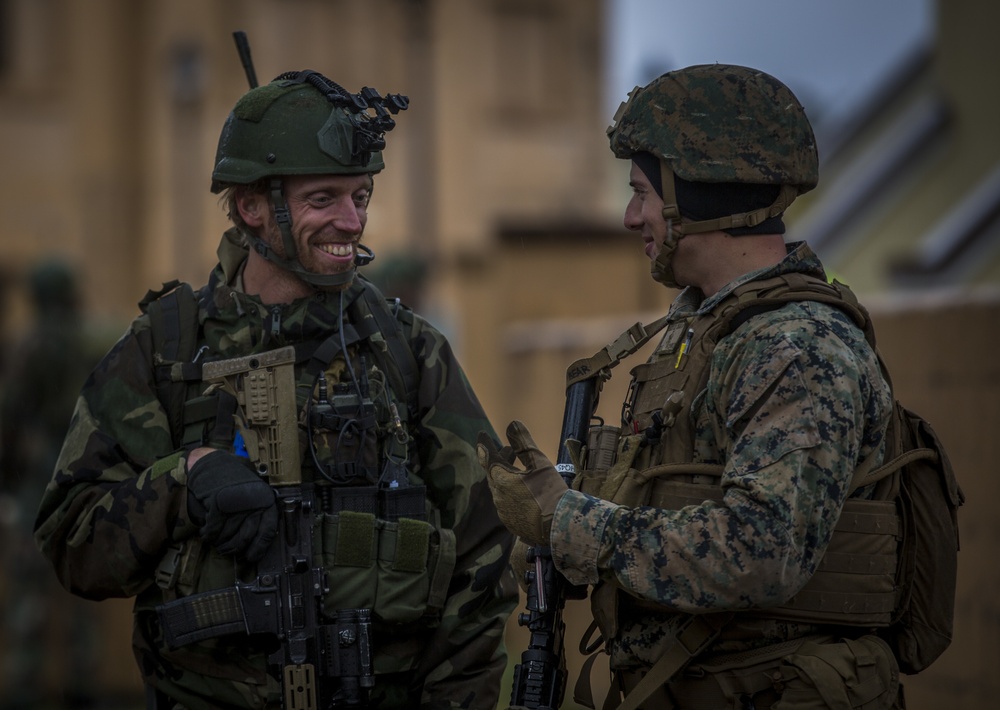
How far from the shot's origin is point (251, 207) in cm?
384

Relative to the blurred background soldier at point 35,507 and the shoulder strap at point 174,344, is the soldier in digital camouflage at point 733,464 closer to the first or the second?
the shoulder strap at point 174,344

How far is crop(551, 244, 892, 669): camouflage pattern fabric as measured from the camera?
112 inches

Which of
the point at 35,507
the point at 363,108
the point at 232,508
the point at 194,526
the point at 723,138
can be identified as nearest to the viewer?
the point at 723,138

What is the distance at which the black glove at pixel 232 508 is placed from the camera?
11.3 ft

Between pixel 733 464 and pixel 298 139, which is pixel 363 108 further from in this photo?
pixel 733 464

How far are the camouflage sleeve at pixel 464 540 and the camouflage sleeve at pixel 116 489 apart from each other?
2.37 feet

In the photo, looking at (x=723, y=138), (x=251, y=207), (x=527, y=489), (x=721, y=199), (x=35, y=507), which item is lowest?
(x=35, y=507)

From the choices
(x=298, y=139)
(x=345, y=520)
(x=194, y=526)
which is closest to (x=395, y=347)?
(x=345, y=520)

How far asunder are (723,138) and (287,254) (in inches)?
→ 51.4

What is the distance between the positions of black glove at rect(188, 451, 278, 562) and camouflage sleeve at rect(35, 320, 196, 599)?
0.06m

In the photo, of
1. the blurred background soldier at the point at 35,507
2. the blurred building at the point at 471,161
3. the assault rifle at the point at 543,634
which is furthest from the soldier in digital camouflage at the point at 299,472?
the blurred background soldier at the point at 35,507

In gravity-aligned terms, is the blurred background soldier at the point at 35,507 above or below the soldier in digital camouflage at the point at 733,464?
below

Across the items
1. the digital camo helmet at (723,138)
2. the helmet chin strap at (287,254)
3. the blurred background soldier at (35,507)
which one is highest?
the digital camo helmet at (723,138)

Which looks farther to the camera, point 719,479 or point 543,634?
point 543,634
